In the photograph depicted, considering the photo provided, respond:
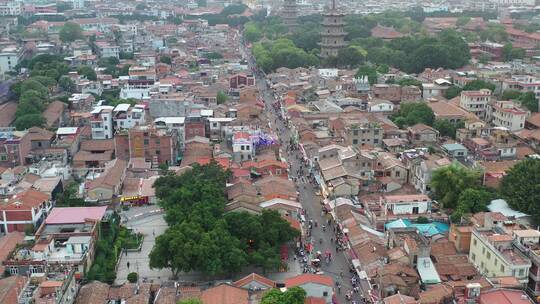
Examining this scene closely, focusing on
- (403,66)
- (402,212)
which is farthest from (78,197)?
(403,66)

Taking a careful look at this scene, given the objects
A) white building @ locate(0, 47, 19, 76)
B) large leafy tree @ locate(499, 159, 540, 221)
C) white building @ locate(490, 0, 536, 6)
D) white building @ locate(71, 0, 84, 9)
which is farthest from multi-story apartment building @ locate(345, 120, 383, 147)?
white building @ locate(490, 0, 536, 6)

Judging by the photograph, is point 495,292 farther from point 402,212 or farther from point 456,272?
point 402,212

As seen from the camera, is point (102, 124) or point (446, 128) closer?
point (102, 124)

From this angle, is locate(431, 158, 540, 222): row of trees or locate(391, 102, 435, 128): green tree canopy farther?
locate(391, 102, 435, 128): green tree canopy

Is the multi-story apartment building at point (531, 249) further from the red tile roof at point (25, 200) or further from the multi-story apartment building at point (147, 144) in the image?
the red tile roof at point (25, 200)

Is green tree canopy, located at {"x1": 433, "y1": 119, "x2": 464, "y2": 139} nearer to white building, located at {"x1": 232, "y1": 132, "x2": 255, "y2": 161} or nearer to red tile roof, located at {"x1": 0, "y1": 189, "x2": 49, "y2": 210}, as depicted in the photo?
white building, located at {"x1": 232, "y1": 132, "x2": 255, "y2": 161}

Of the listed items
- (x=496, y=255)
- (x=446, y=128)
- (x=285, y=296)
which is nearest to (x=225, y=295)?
(x=285, y=296)

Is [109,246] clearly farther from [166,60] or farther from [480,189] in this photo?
[166,60]
